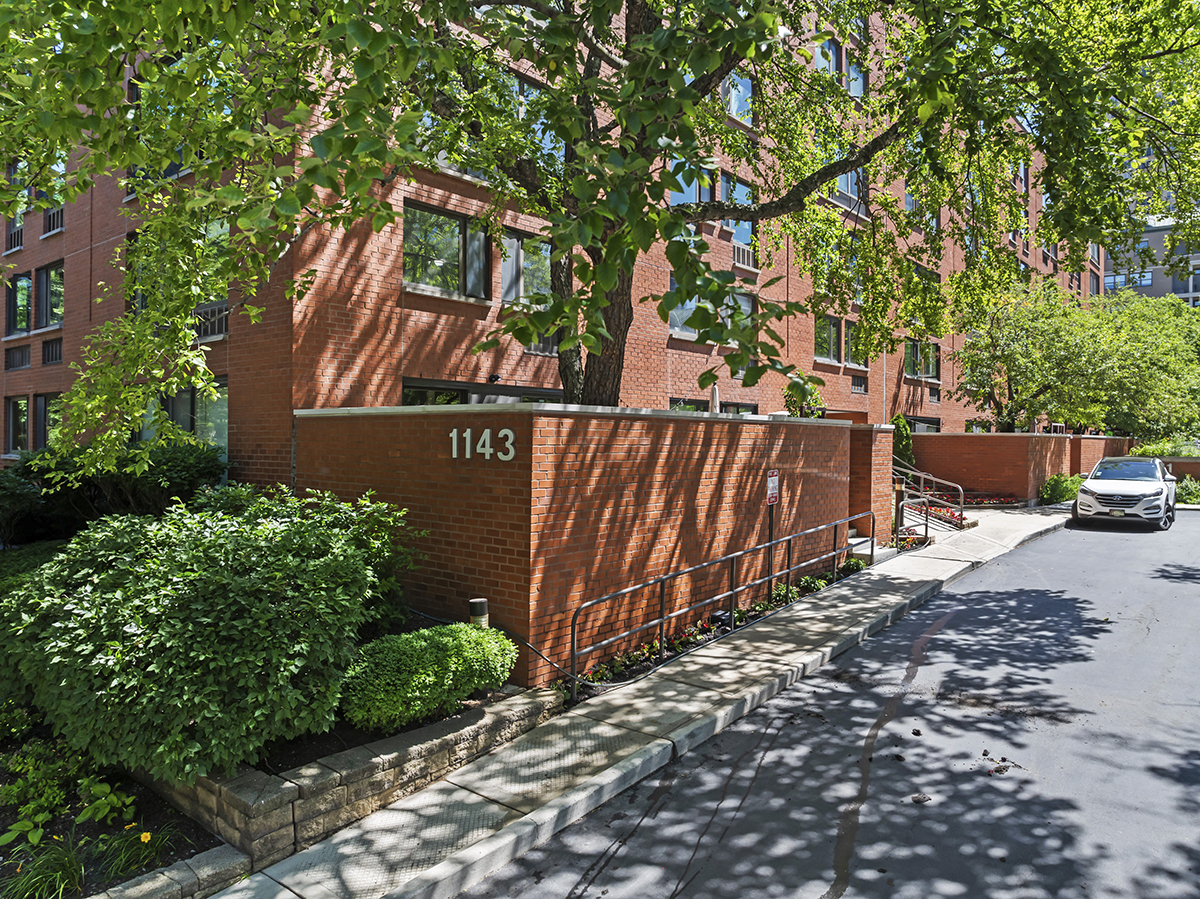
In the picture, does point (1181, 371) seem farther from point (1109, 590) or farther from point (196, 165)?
point (196, 165)

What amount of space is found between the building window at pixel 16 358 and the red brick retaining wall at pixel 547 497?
47.5ft

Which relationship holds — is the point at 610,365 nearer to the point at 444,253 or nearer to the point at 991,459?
the point at 444,253

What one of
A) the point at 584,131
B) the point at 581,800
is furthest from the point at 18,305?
the point at 581,800

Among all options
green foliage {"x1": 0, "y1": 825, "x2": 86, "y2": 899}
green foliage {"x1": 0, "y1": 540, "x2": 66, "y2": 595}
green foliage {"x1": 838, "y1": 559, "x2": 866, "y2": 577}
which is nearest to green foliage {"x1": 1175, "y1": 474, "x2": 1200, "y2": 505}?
green foliage {"x1": 838, "y1": 559, "x2": 866, "y2": 577}

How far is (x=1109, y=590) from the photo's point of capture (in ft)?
38.0

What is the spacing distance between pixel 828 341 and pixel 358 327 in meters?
17.0

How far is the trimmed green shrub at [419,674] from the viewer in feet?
17.1

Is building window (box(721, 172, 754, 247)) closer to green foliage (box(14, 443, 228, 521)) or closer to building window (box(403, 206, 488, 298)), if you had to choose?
building window (box(403, 206, 488, 298))

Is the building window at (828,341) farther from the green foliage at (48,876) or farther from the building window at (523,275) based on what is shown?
the green foliage at (48,876)

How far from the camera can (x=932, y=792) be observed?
504 cm

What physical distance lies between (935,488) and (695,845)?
74.8 feet

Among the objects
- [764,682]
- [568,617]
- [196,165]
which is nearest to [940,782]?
[764,682]

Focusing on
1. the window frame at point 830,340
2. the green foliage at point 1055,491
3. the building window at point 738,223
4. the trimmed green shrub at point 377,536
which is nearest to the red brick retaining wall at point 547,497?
the trimmed green shrub at point 377,536

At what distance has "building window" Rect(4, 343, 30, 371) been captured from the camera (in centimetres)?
1888
